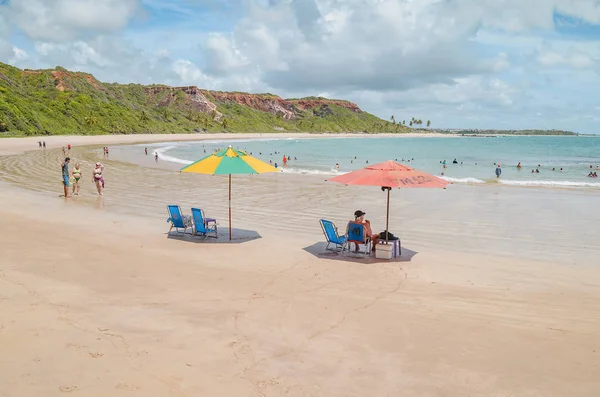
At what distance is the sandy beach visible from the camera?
460 cm

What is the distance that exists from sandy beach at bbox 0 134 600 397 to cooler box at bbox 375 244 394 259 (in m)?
0.30

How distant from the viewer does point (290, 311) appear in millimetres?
6383

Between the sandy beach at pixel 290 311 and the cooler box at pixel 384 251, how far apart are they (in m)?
0.30

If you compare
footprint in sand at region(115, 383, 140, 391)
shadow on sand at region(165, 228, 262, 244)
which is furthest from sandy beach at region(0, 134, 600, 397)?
shadow on sand at region(165, 228, 262, 244)

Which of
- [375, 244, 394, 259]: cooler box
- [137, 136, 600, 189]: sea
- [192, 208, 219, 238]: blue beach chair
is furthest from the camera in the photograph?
[137, 136, 600, 189]: sea

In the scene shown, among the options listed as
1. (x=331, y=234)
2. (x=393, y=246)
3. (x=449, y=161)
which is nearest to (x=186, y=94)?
(x=449, y=161)

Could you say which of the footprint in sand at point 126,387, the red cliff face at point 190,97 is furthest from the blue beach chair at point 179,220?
the red cliff face at point 190,97

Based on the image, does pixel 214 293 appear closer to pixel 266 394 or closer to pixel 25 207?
pixel 266 394

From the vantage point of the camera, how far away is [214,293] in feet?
23.0

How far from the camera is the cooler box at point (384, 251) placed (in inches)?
361

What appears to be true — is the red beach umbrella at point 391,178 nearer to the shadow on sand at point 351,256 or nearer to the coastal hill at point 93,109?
the shadow on sand at point 351,256

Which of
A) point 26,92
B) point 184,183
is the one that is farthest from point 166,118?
point 184,183

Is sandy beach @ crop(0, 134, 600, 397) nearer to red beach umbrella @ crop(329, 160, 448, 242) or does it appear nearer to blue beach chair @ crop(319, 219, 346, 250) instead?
blue beach chair @ crop(319, 219, 346, 250)

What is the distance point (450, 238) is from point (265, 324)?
668cm
